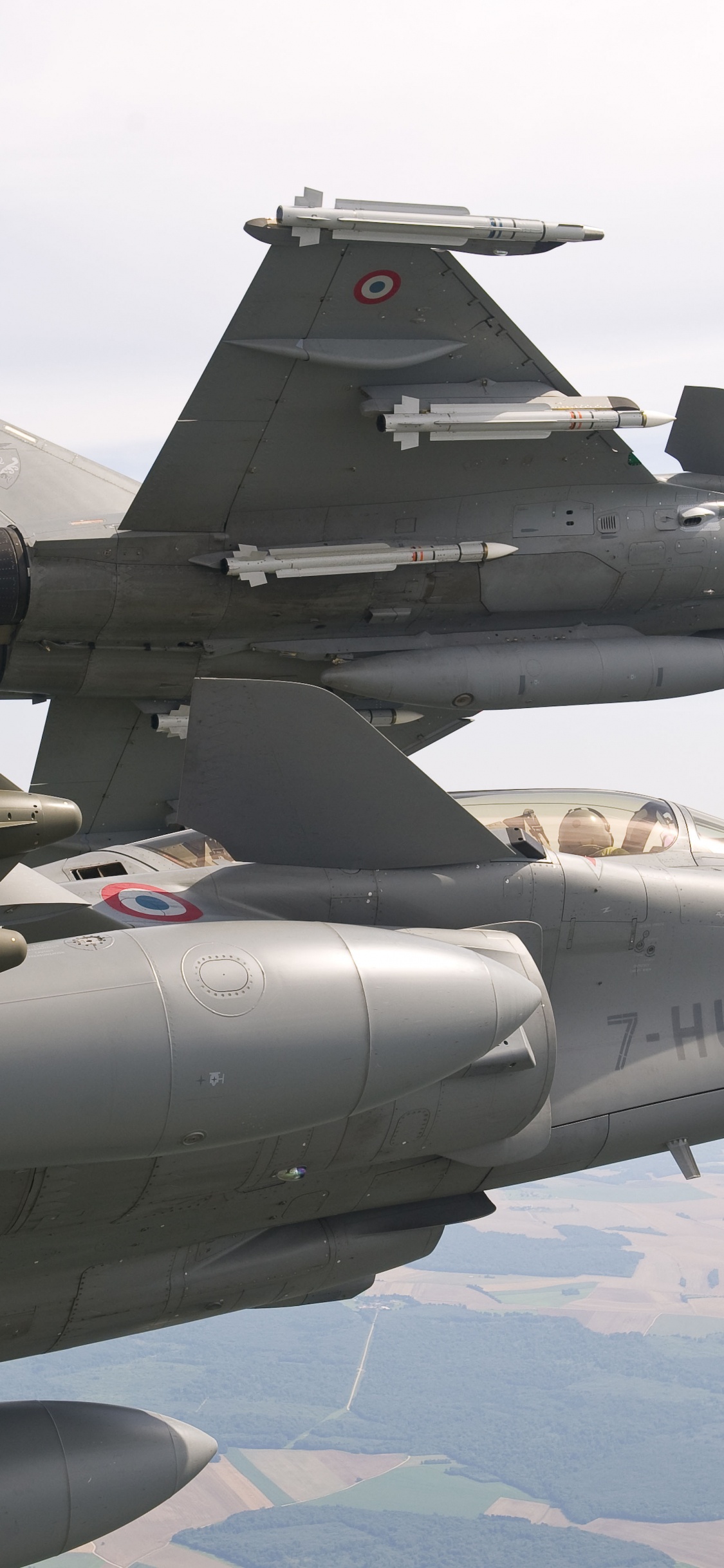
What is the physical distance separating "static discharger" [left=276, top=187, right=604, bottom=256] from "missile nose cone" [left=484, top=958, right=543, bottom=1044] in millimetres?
5690

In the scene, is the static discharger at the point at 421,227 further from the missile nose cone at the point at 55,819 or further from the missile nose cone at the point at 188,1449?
the missile nose cone at the point at 188,1449

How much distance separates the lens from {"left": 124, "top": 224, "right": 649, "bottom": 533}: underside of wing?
34.2 feet

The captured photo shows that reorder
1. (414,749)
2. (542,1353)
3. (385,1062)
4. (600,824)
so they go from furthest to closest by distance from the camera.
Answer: (542,1353) → (414,749) → (600,824) → (385,1062)

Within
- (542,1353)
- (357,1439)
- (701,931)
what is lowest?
(542,1353)

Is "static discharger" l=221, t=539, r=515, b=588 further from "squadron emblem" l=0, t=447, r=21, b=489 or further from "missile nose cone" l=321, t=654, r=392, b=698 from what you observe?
"squadron emblem" l=0, t=447, r=21, b=489

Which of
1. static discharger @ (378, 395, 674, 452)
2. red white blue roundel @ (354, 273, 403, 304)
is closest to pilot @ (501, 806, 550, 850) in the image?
static discharger @ (378, 395, 674, 452)

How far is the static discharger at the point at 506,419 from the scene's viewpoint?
10875 mm

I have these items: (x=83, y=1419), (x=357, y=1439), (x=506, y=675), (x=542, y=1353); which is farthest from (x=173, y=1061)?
(x=542, y=1353)

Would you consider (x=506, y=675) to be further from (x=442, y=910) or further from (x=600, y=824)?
(x=442, y=910)

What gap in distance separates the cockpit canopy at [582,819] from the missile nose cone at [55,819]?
11.2 ft

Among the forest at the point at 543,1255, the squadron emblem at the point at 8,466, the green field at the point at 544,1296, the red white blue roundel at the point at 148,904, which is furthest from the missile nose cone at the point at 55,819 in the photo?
the forest at the point at 543,1255

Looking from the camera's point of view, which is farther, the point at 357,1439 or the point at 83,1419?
the point at 357,1439

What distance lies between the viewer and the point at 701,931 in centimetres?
862

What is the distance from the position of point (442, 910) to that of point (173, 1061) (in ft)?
8.29
